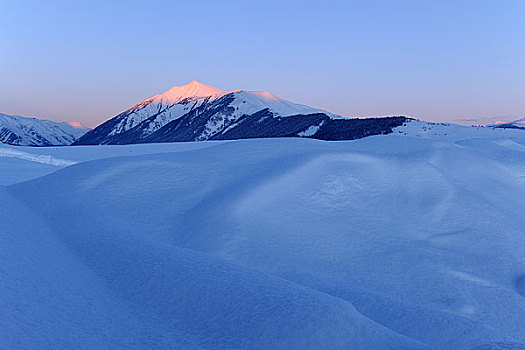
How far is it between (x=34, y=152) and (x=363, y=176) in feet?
77.3

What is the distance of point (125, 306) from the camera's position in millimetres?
4965

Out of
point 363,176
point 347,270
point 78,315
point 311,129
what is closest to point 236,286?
point 78,315

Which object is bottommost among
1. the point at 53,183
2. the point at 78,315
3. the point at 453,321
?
the point at 453,321

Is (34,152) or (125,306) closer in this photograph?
(125,306)

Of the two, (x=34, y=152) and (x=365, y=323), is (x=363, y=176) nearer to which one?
(x=365, y=323)

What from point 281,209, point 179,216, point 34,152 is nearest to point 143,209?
point 179,216

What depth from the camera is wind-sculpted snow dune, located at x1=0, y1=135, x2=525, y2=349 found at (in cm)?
426

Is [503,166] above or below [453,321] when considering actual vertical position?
above

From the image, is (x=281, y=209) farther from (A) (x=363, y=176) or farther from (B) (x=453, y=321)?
(B) (x=453, y=321)

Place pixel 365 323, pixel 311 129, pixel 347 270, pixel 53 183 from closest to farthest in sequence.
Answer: pixel 365 323
pixel 347 270
pixel 53 183
pixel 311 129

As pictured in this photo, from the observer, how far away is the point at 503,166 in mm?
11969

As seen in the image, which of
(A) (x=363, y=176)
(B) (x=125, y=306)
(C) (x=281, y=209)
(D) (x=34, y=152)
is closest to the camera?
(B) (x=125, y=306)

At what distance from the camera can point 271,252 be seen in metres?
6.93

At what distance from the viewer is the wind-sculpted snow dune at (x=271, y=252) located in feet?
14.0
